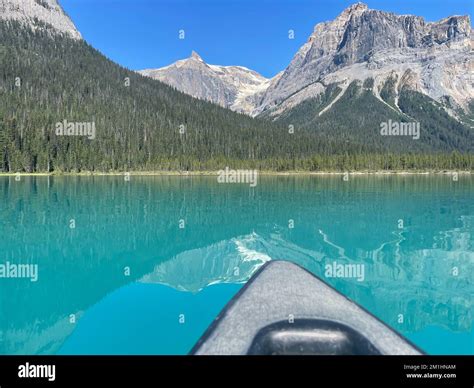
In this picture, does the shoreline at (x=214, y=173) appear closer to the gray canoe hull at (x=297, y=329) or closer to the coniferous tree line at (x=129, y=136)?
the coniferous tree line at (x=129, y=136)

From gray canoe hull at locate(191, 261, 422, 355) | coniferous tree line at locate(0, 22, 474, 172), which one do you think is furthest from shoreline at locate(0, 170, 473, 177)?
A: gray canoe hull at locate(191, 261, 422, 355)

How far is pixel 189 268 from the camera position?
59.9 feet

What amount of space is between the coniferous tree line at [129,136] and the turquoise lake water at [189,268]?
278 ft

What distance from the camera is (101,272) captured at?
1691cm

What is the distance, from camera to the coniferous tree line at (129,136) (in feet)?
368

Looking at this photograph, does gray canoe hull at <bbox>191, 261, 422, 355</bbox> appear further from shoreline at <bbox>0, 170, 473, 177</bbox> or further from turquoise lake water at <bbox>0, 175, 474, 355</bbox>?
shoreline at <bbox>0, 170, 473, 177</bbox>

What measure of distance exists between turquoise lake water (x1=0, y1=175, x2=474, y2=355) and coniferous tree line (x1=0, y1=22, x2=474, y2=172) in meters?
84.6

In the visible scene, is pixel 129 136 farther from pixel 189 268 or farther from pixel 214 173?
pixel 189 268

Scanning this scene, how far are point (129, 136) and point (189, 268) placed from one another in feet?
426

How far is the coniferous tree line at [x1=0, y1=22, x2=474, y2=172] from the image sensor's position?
112 metres

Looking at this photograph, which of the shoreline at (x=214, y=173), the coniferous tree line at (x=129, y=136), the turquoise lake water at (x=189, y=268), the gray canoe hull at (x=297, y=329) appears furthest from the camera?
the coniferous tree line at (x=129, y=136)

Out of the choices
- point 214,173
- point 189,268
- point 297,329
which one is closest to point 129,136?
point 214,173

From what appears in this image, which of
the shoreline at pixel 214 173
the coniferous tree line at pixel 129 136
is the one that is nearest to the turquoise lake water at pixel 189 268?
the shoreline at pixel 214 173
